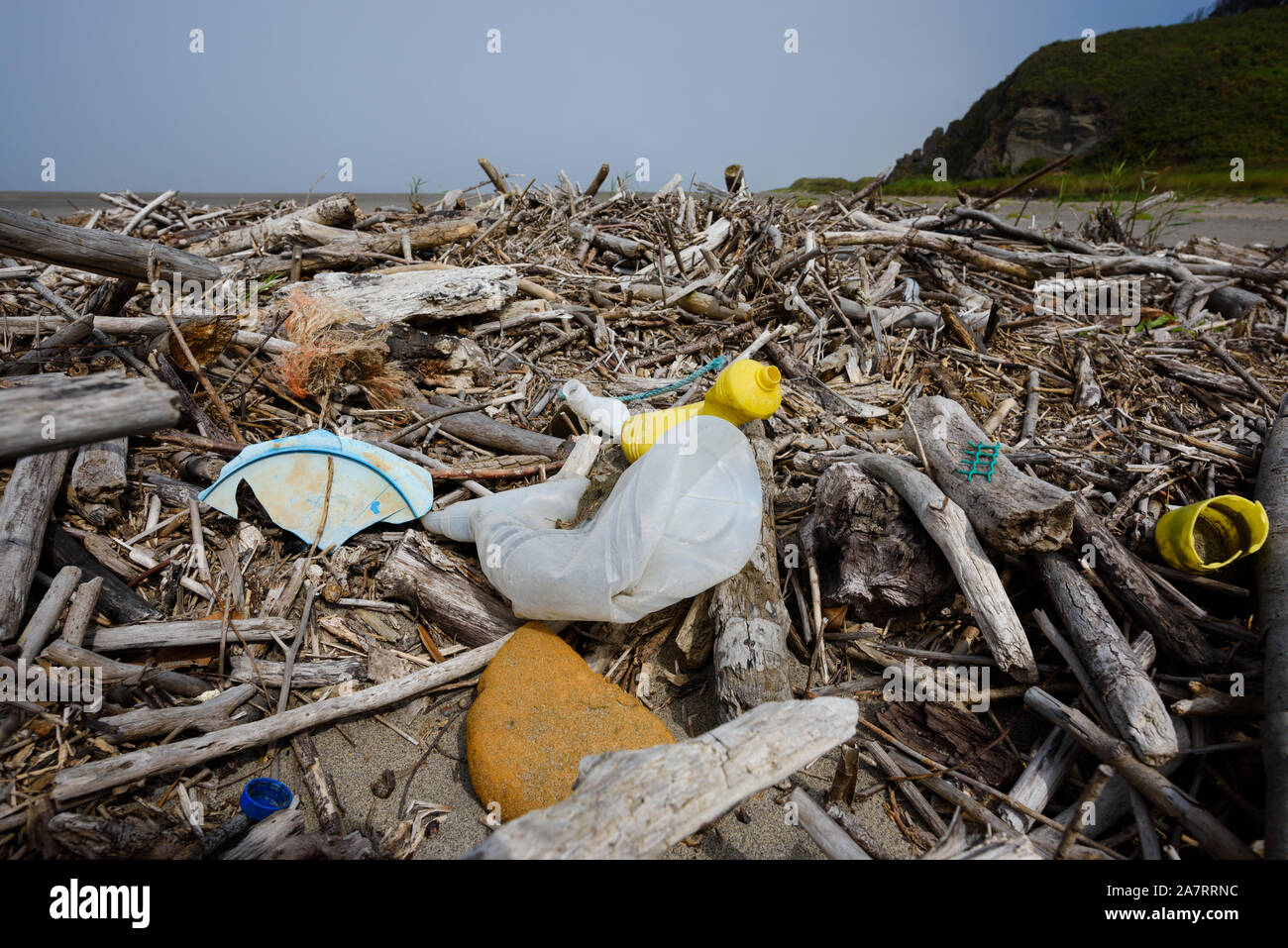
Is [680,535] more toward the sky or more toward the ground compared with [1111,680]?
more toward the sky

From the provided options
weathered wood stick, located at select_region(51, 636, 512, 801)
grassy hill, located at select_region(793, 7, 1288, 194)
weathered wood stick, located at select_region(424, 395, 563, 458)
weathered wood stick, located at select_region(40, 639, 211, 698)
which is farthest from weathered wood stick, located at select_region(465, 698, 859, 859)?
grassy hill, located at select_region(793, 7, 1288, 194)

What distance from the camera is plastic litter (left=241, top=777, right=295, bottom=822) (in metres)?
2.29

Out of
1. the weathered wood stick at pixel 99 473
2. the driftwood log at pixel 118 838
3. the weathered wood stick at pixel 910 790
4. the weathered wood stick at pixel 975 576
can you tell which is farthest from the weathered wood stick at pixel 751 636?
the weathered wood stick at pixel 99 473

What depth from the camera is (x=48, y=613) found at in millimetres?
2631

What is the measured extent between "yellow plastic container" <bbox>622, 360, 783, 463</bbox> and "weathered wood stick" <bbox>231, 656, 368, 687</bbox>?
5.52 ft

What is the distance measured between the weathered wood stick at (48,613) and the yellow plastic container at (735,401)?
2594 millimetres

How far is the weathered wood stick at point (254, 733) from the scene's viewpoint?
87.2 inches

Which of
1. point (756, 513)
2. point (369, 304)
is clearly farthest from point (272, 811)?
point (369, 304)

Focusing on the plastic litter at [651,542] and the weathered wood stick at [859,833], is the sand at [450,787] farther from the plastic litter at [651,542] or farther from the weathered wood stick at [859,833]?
the plastic litter at [651,542]

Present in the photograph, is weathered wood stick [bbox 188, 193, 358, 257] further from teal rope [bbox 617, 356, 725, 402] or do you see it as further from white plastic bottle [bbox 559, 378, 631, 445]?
white plastic bottle [bbox 559, 378, 631, 445]

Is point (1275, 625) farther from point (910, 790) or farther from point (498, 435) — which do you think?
point (498, 435)

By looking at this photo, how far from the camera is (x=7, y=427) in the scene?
4.35ft
